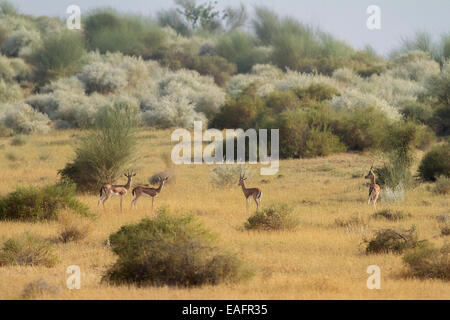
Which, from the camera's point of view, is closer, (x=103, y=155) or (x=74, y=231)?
(x=74, y=231)

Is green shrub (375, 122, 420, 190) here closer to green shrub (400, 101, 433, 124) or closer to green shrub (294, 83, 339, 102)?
green shrub (400, 101, 433, 124)

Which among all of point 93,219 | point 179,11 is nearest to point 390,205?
point 93,219

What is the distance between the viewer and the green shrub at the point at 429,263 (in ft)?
28.6

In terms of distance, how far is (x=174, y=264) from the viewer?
321 inches

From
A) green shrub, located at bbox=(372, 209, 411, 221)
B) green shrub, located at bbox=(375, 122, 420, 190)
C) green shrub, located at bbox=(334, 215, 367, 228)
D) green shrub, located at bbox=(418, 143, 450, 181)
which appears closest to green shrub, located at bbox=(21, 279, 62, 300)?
green shrub, located at bbox=(334, 215, 367, 228)

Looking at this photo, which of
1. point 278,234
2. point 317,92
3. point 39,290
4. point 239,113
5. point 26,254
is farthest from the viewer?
point 317,92

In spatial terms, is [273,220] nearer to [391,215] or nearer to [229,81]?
[391,215]

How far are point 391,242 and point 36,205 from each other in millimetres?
6512

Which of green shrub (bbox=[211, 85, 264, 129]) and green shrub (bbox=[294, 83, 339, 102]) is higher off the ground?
green shrub (bbox=[294, 83, 339, 102])

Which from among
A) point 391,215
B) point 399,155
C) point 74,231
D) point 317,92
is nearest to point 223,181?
point 399,155

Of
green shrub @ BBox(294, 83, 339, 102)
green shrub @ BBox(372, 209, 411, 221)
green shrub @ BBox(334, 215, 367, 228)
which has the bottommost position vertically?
green shrub @ BBox(334, 215, 367, 228)

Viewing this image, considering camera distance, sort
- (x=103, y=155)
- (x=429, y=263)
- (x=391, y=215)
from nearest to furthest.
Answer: (x=429, y=263) < (x=391, y=215) < (x=103, y=155)

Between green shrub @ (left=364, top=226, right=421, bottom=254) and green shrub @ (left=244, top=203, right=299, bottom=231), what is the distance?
2165 millimetres

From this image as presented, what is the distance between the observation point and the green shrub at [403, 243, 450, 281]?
8.73 m
